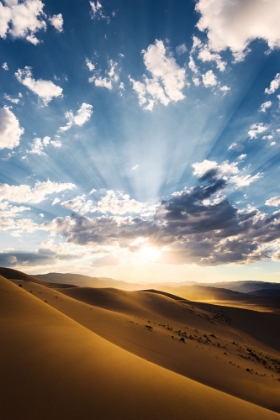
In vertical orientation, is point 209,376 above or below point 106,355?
below

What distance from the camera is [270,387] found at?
395 inches

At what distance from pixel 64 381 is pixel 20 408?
112 centimetres

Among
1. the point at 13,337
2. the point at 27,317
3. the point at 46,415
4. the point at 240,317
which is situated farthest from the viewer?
the point at 240,317

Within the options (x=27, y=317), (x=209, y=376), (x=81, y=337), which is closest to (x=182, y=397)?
(x=81, y=337)

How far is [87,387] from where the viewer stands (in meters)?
5.07

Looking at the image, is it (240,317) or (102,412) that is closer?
(102,412)

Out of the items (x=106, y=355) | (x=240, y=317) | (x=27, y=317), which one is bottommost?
(x=106, y=355)

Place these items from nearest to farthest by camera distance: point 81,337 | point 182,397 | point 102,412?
1. point 102,412
2. point 182,397
3. point 81,337

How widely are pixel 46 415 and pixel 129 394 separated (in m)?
1.68

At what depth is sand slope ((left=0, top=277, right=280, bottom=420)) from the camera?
172 inches

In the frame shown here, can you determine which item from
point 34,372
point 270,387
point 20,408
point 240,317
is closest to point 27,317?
point 34,372

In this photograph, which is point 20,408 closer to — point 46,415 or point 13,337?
point 46,415

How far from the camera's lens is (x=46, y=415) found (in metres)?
4.07

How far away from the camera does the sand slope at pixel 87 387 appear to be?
4367 millimetres
